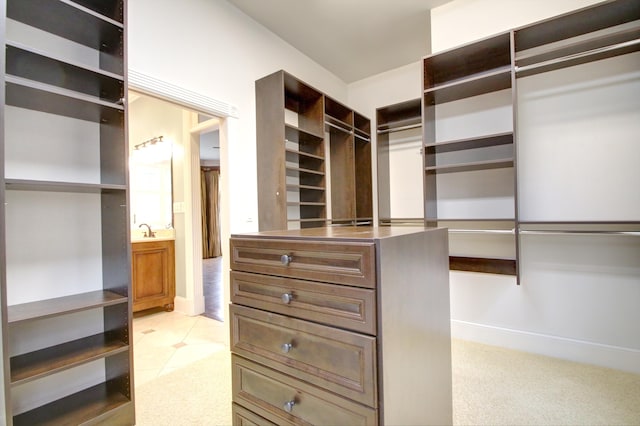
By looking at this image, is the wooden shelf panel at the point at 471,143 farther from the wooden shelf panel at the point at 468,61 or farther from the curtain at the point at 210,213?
the curtain at the point at 210,213

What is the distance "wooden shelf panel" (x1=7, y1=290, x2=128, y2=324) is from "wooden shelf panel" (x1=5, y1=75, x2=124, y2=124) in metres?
0.97

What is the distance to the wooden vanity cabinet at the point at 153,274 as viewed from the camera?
329 centimetres

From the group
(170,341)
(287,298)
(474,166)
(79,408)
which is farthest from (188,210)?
(474,166)

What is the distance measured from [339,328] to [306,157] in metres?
2.51

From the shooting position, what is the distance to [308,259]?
0.91 m

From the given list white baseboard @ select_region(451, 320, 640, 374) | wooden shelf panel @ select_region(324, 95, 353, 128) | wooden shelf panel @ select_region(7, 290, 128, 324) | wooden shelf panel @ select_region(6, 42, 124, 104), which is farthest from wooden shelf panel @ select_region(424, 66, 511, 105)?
wooden shelf panel @ select_region(7, 290, 128, 324)

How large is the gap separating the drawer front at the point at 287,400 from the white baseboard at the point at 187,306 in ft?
8.56

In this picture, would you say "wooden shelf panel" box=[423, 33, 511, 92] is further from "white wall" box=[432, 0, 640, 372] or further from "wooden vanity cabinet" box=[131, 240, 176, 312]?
"wooden vanity cabinet" box=[131, 240, 176, 312]

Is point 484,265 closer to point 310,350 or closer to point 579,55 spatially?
point 579,55

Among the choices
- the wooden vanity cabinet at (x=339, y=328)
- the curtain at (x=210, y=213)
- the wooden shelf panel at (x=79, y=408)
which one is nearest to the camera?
the wooden vanity cabinet at (x=339, y=328)

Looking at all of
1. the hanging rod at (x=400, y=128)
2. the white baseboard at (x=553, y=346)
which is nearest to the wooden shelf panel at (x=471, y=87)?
the hanging rod at (x=400, y=128)

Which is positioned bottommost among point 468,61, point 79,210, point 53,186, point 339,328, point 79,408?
point 79,408

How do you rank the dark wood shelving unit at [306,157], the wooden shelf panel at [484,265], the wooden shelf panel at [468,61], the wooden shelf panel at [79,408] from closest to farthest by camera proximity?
the wooden shelf panel at [79,408], the wooden shelf panel at [468,61], the wooden shelf panel at [484,265], the dark wood shelving unit at [306,157]

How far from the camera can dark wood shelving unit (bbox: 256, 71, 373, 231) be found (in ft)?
8.66
